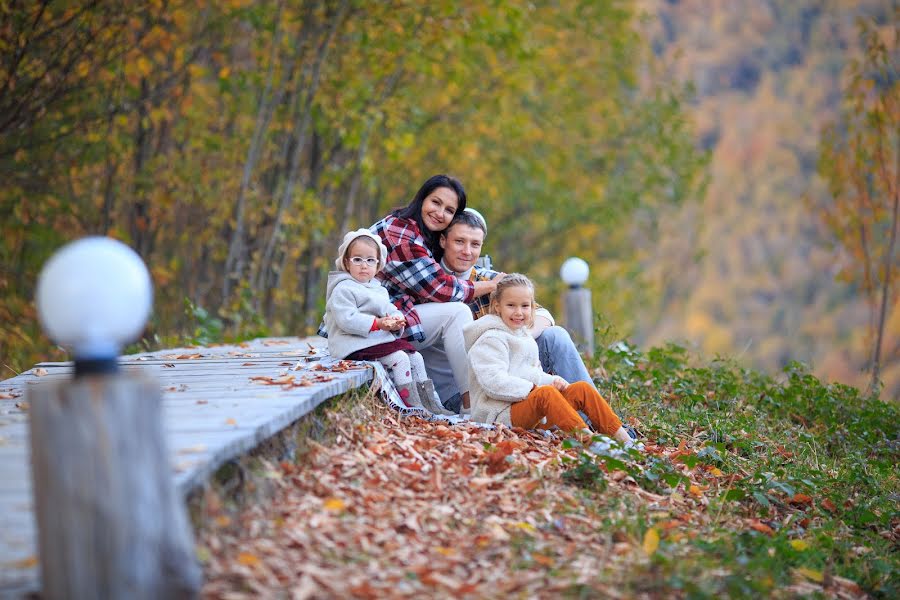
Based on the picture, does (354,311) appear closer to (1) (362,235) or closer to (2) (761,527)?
(1) (362,235)

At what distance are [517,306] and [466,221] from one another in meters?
0.97

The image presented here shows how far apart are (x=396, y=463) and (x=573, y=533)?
3.25ft

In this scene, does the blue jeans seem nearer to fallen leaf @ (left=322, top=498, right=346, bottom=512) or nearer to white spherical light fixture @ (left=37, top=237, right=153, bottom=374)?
fallen leaf @ (left=322, top=498, right=346, bottom=512)

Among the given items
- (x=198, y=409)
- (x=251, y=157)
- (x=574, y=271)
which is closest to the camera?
(x=198, y=409)

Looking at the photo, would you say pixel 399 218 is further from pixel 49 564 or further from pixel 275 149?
pixel 275 149

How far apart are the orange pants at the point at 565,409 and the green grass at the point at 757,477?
40 cm

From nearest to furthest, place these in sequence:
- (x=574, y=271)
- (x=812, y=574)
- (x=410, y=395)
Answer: (x=812, y=574), (x=410, y=395), (x=574, y=271)

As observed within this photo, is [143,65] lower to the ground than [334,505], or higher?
higher

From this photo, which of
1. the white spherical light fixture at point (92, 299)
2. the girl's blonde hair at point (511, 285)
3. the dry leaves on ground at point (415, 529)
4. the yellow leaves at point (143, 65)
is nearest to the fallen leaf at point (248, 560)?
the dry leaves on ground at point (415, 529)

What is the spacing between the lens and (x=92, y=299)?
2.59m

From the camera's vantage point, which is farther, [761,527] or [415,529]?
[761,527]

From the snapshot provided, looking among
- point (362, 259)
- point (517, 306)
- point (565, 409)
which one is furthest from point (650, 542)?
point (362, 259)

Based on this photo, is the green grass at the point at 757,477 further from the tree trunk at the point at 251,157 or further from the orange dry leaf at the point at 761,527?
the tree trunk at the point at 251,157

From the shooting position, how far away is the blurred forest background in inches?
373
